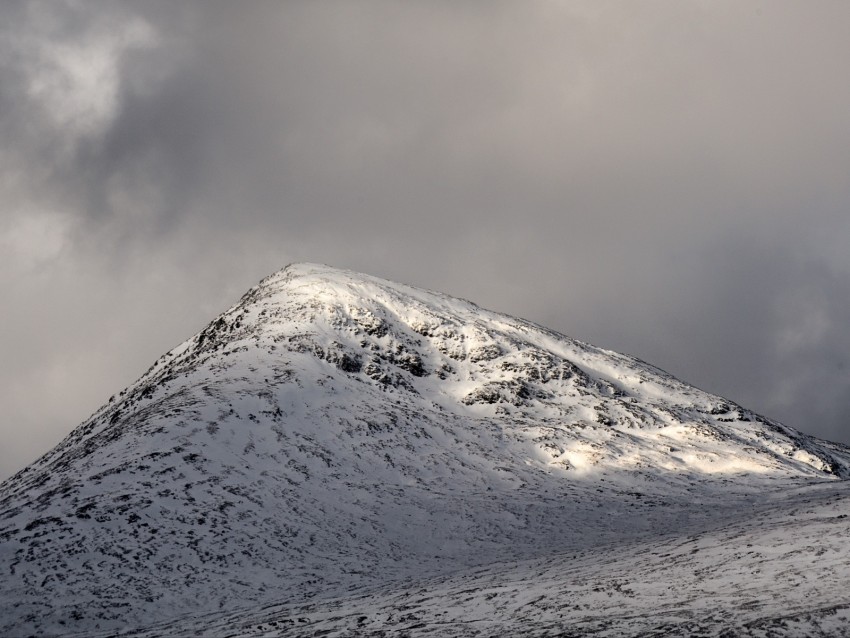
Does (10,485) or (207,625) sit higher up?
(10,485)

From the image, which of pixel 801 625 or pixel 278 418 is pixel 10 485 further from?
pixel 801 625

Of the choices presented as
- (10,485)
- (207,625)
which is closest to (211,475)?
(207,625)

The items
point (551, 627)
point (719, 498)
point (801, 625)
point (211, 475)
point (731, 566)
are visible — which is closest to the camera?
point (801, 625)

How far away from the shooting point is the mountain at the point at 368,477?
39219 millimetres

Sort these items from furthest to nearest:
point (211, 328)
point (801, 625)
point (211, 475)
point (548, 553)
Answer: point (211, 328) < point (211, 475) < point (548, 553) < point (801, 625)

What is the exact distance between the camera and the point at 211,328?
96.9 metres

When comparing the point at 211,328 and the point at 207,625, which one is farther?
the point at 211,328

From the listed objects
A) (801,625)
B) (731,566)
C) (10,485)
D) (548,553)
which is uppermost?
(10,485)

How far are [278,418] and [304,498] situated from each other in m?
12.8

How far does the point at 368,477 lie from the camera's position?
202ft

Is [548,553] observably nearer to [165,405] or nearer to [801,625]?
[801,625]

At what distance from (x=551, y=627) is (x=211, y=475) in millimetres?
32706

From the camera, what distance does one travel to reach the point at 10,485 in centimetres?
7031

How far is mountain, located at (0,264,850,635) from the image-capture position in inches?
1544
